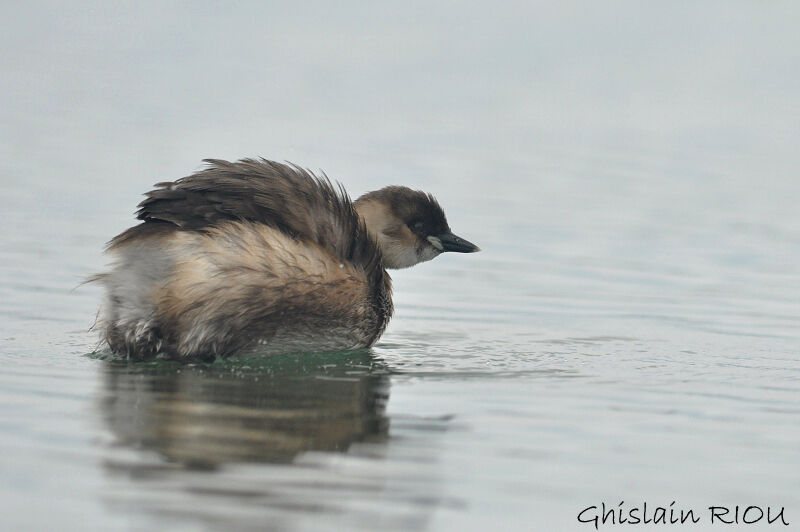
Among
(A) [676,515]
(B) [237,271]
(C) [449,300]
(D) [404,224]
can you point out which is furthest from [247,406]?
(C) [449,300]

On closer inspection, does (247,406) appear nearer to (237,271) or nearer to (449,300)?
(237,271)

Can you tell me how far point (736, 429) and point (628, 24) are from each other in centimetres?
2460

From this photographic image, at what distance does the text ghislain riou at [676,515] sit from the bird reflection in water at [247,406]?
1081mm

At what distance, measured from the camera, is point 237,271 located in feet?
24.0

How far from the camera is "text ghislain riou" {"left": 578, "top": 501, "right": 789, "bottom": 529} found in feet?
16.7

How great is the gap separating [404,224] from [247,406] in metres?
2.65

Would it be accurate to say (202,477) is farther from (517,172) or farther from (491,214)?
(517,172)

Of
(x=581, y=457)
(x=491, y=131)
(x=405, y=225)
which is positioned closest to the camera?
(x=581, y=457)

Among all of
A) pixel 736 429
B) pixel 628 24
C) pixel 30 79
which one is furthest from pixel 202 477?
pixel 628 24

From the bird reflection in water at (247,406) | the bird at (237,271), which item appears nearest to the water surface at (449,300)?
the bird reflection in water at (247,406)

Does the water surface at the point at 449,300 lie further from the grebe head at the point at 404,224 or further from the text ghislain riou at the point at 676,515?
the grebe head at the point at 404,224

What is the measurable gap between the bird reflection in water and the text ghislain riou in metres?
1.08

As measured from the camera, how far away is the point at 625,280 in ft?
35.3

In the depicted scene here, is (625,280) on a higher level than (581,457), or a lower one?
higher
